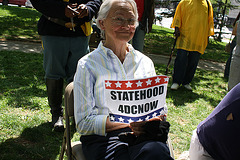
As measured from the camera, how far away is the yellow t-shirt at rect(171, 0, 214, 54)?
197 inches

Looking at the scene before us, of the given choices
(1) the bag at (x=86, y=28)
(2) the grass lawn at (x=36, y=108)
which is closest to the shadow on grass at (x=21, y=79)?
(2) the grass lawn at (x=36, y=108)

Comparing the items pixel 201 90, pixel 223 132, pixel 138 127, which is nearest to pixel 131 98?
pixel 138 127

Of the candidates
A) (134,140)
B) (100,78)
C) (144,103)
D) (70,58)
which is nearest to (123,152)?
(134,140)

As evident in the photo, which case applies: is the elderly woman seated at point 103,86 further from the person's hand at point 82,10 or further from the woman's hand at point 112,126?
the person's hand at point 82,10

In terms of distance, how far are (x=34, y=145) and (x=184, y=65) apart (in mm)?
3554

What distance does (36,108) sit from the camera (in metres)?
3.94

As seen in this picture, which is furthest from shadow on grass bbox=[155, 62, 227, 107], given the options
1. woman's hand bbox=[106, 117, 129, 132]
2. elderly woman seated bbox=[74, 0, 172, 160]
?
woman's hand bbox=[106, 117, 129, 132]

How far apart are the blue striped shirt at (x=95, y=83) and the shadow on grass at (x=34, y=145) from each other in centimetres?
123

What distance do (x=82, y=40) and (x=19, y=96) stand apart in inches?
71.9

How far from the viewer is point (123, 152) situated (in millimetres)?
1755

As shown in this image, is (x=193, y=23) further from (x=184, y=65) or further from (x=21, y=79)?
(x=21, y=79)

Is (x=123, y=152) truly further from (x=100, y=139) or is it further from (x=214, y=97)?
(x=214, y=97)

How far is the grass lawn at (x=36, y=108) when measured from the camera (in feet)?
9.88

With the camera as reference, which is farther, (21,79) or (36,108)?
(21,79)
